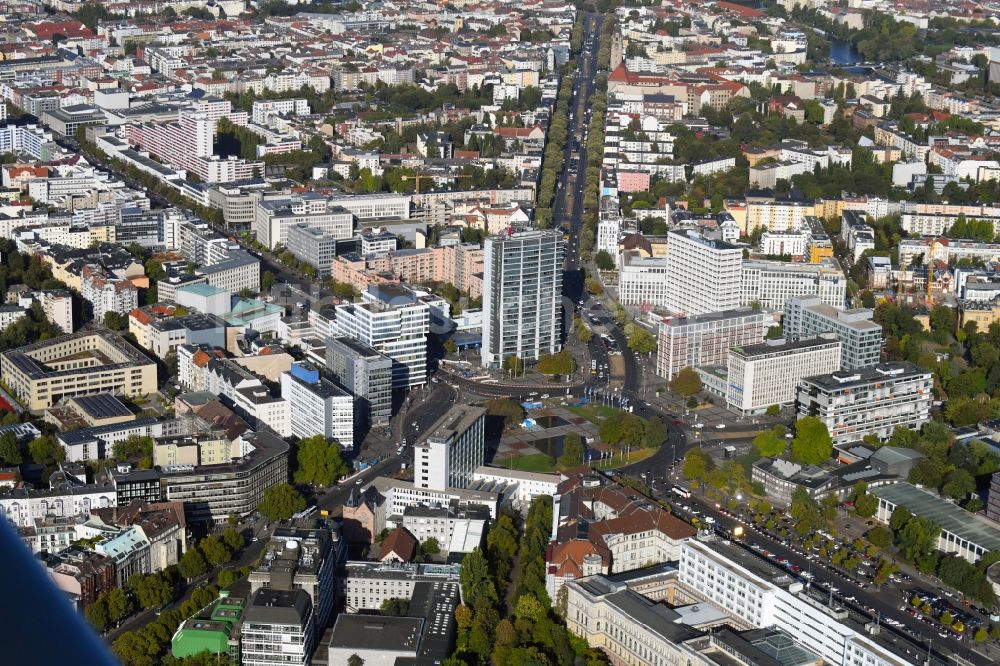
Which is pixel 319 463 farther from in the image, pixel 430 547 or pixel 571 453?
pixel 571 453

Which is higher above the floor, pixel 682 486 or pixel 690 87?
pixel 690 87

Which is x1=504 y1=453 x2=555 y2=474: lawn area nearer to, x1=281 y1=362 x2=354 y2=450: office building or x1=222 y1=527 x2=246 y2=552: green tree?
x1=281 y1=362 x2=354 y2=450: office building

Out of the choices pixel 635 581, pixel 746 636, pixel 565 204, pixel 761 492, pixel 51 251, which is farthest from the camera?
pixel 565 204

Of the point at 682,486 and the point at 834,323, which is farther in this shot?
the point at 834,323

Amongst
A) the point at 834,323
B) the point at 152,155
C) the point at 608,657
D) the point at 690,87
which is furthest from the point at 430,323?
the point at 690,87

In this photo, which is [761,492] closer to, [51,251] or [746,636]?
[746,636]

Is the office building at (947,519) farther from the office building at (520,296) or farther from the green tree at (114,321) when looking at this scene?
the green tree at (114,321)

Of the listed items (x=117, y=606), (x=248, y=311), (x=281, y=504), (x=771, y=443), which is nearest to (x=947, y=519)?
(x=771, y=443)
